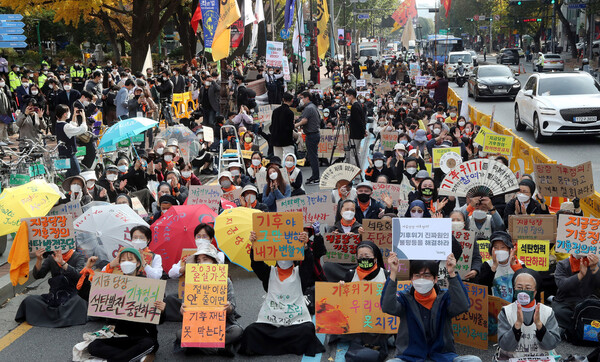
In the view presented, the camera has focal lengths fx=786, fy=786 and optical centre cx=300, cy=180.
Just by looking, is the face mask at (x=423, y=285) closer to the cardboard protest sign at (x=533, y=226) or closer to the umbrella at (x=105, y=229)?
the cardboard protest sign at (x=533, y=226)

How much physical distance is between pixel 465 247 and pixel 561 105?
1236 centimetres

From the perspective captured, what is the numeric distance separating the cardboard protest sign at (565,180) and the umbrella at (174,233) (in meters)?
4.05

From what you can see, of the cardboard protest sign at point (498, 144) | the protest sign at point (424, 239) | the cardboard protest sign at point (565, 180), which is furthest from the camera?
the cardboard protest sign at point (498, 144)

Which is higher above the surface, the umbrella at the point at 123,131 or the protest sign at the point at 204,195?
the umbrella at the point at 123,131

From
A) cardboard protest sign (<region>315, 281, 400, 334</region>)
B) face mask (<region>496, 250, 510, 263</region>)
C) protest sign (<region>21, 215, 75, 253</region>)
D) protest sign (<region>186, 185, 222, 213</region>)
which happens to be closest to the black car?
protest sign (<region>186, 185, 222, 213</region>)

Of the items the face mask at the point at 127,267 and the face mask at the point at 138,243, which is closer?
the face mask at the point at 127,267

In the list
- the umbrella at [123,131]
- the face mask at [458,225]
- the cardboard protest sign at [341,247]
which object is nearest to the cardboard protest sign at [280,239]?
the cardboard protest sign at [341,247]

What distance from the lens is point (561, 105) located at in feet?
61.6

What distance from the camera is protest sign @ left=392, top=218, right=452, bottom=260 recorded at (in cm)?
638

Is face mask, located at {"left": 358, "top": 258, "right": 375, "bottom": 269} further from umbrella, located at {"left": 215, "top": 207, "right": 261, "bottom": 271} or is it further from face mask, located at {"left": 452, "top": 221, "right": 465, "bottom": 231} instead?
umbrella, located at {"left": 215, "top": 207, "right": 261, "bottom": 271}

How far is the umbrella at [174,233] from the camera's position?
895cm

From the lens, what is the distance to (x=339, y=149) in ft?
58.3

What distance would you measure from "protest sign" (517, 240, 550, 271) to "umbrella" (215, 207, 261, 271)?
2.97 meters

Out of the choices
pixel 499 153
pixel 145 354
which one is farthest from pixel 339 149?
pixel 145 354
